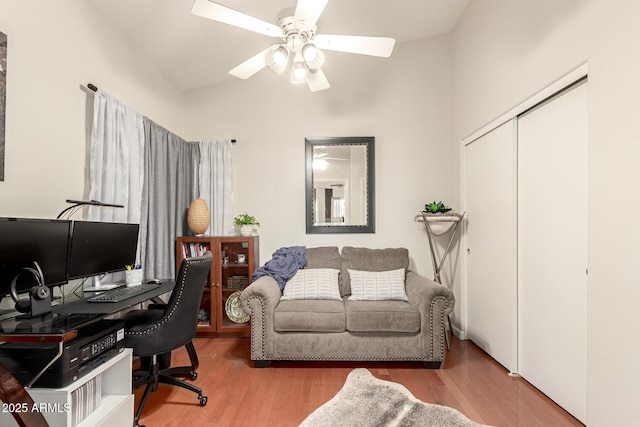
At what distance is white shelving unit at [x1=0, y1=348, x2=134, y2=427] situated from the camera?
4.54ft

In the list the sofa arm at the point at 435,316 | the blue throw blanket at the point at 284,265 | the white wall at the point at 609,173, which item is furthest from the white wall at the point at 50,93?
the white wall at the point at 609,173

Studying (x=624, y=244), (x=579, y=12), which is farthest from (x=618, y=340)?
(x=579, y=12)

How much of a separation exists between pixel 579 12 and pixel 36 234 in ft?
10.5

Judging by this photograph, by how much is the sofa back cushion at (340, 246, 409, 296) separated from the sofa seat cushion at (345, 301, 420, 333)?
64 cm

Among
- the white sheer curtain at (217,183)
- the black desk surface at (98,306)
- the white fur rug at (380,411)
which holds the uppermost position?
the white sheer curtain at (217,183)

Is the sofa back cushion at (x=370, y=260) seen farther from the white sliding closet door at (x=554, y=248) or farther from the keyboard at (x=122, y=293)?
the keyboard at (x=122, y=293)

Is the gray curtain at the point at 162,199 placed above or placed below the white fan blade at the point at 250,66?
below

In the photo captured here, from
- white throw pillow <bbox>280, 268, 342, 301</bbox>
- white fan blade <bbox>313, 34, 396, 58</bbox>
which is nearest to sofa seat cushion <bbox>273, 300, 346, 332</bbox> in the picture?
white throw pillow <bbox>280, 268, 342, 301</bbox>

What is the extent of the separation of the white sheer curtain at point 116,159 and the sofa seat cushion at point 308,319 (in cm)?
149

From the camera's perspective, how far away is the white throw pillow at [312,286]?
2.94 meters

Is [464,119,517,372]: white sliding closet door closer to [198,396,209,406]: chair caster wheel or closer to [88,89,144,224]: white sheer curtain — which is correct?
[198,396,209,406]: chair caster wheel

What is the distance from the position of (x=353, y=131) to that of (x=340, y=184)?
2.12 feet

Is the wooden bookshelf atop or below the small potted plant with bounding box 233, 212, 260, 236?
below

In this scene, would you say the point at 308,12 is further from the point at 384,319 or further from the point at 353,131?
the point at 384,319
